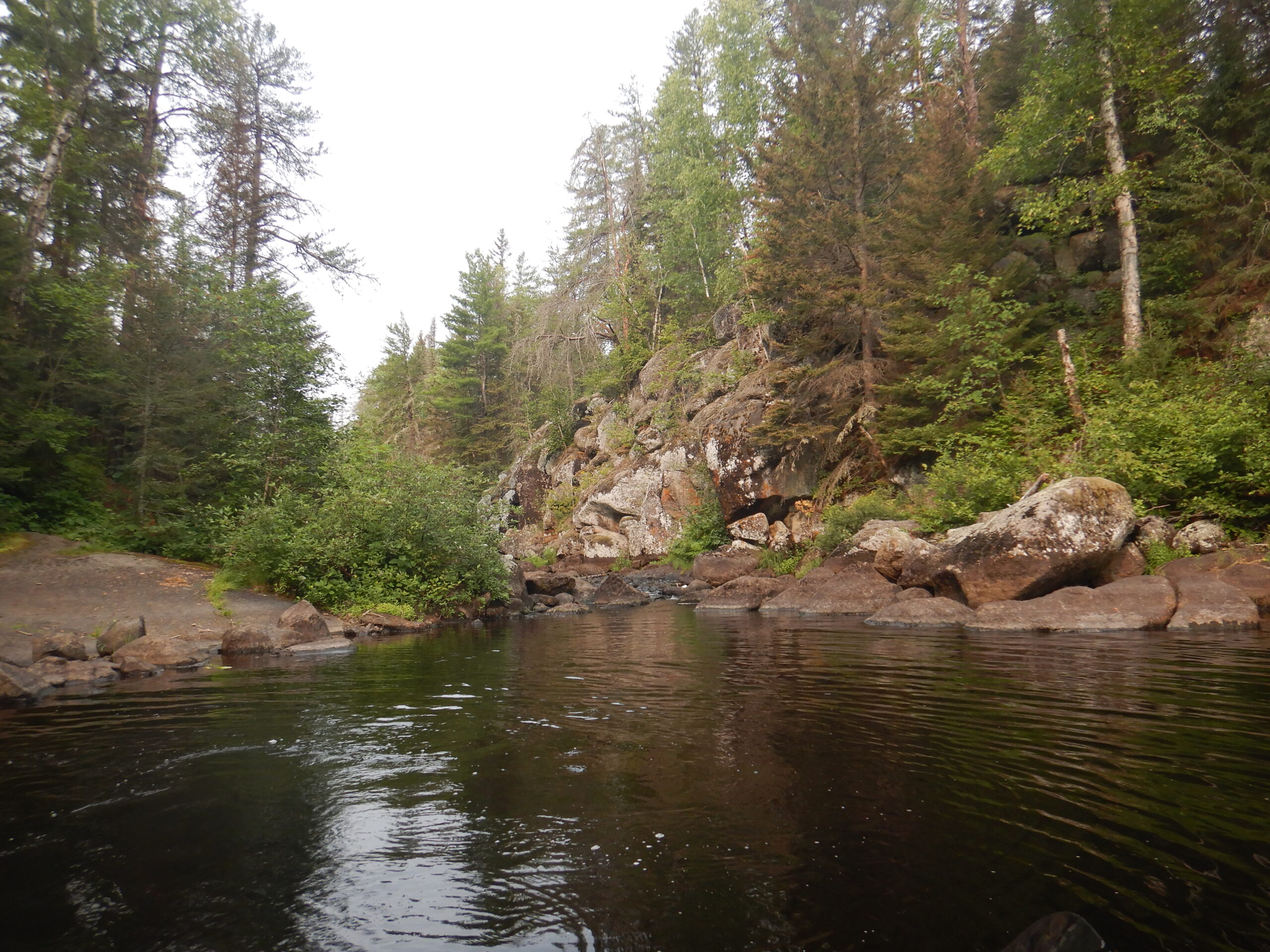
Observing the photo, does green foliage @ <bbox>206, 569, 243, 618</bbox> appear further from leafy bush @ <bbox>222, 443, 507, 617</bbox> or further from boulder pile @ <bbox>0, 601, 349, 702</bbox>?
boulder pile @ <bbox>0, 601, 349, 702</bbox>

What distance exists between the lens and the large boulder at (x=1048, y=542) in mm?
11797

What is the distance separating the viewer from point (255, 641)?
460 inches

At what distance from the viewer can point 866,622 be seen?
1330cm

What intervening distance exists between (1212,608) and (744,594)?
10.7 m

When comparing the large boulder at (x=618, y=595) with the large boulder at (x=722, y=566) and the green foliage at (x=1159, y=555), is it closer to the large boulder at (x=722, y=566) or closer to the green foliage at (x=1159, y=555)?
the large boulder at (x=722, y=566)

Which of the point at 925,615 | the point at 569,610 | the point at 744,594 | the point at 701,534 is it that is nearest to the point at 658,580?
the point at 701,534

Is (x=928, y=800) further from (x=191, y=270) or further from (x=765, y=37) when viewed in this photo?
(x=765, y=37)

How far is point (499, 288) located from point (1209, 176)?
4465 centimetres

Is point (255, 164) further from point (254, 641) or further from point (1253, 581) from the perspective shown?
point (1253, 581)

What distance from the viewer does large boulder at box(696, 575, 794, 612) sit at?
60.0 feet

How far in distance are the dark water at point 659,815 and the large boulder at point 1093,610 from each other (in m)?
2.75

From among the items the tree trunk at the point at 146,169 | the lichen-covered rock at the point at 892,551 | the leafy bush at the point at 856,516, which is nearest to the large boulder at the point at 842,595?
the lichen-covered rock at the point at 892,551

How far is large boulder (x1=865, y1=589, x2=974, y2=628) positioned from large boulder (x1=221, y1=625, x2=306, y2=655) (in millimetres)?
11855

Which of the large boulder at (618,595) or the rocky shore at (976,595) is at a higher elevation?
the rocky shore at (976,595)
